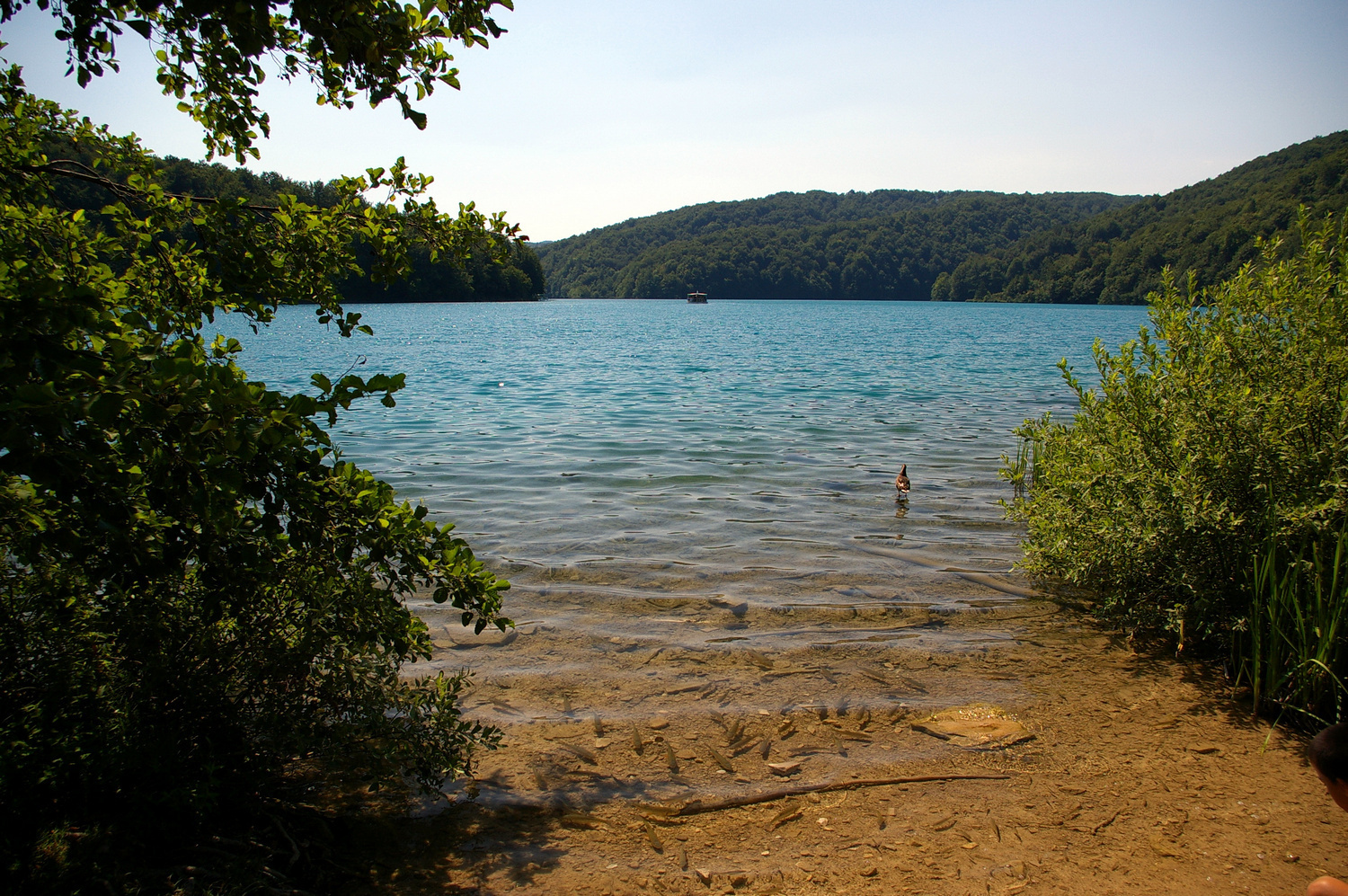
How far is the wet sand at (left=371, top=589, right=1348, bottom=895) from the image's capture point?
3805mm

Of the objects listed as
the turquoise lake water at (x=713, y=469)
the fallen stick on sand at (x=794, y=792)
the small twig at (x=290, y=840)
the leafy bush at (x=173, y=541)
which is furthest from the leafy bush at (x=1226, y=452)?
the small twig at (x=290, y=840)

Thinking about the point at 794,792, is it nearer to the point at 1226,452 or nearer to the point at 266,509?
the point at 266,509

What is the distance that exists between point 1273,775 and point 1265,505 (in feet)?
5.81

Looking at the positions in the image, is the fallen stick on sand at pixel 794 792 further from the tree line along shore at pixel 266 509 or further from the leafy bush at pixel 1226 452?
the leafy bush at pixel 1226 452

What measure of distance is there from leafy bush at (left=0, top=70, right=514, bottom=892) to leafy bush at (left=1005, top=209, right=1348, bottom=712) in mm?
5024

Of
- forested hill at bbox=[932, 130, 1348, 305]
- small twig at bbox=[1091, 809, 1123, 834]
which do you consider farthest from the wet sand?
forested hill at bbox=[932, 130, 1348, 305]

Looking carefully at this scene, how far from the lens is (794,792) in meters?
4.52

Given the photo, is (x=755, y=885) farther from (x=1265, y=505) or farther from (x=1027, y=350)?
(x=1027, y=350)

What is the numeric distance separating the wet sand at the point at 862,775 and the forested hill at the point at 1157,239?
4253 cm

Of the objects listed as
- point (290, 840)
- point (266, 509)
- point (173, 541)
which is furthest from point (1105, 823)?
point (173, 541)

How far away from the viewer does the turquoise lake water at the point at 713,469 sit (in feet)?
27.1

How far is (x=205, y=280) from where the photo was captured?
4.50m

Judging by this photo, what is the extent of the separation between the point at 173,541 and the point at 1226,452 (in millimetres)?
6325

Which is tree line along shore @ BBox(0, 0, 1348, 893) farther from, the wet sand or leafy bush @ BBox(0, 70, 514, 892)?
the wet sand
